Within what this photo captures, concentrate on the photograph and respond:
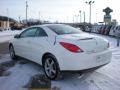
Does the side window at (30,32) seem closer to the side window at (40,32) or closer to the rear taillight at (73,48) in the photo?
the side window at (40,32)

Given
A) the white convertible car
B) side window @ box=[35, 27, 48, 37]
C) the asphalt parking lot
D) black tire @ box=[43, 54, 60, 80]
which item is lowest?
the asphalt parking lot

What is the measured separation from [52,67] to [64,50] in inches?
31.3

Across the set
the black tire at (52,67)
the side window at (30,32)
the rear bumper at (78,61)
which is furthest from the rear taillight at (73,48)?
the side window at (30,32)

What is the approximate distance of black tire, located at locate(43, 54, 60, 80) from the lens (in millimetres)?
5793

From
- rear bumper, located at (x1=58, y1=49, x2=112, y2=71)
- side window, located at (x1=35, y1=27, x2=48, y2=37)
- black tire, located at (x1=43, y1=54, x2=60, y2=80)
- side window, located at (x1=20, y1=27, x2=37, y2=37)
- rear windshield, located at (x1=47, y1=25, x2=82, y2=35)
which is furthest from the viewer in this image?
side window, located at (x1=20, y1=27, x2=37, y2=37)

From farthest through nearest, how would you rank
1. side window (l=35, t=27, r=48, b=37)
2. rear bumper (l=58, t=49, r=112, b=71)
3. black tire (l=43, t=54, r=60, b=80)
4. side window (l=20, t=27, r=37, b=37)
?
side window (l=20, t=27, r=37, b=37)
side window (l=35, t=27, r=48, b=37)
black tire (l=43, t=54, r=60, b=80)
rear bumper (l=58, t=49, r=112, b=71)

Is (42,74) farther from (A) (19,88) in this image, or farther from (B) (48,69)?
(A) (19,88)

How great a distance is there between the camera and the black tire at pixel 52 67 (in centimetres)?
579

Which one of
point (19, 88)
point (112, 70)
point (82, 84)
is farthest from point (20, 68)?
point (112, 70)

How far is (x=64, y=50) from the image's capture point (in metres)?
5.51

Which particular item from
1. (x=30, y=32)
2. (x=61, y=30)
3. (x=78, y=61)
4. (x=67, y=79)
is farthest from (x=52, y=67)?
(x=30, y=32)

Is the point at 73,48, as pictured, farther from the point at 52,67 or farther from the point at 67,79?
the point at 67,79

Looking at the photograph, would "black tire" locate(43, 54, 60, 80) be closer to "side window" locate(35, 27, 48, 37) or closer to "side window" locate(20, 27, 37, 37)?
"side window" locate(35, 27, 48, 37)

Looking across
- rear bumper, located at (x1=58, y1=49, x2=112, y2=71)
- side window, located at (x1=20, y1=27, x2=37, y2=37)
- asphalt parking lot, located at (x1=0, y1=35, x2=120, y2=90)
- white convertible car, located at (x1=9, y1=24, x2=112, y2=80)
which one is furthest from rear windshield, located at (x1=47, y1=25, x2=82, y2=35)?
asphalt parking lot, located at (x1=0, y1=35, x2=120, y2=90)
